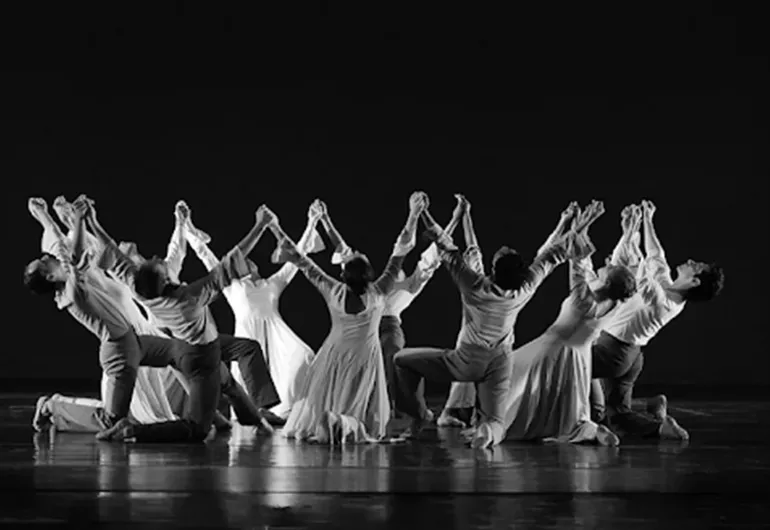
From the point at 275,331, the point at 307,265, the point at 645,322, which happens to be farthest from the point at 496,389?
the point at 275,331

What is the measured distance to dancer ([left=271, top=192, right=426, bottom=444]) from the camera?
6.23 meters

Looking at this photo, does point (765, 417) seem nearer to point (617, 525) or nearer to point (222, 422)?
point (222, 422)

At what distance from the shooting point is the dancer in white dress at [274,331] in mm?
7234

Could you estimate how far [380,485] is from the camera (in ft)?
15.8

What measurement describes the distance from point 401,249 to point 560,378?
3.38 feet

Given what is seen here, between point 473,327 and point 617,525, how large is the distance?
2231 mm

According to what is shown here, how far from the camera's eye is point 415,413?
21.2ft

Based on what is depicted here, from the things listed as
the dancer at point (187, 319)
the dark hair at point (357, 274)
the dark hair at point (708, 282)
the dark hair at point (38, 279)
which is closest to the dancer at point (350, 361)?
the dark hair at point (357, 274)

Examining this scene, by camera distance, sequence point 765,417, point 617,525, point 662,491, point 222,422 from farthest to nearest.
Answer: point 765,417 → point 222,422 → point 662,491 → point 617,525

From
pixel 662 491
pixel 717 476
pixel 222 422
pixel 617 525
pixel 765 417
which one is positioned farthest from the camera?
pixel 765 417

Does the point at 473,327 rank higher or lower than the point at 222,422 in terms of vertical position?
higher

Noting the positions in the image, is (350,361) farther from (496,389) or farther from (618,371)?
(618,371)

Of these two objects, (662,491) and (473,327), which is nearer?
(662,491)

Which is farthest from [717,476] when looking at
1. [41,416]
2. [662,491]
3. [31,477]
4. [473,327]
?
[41,416]
